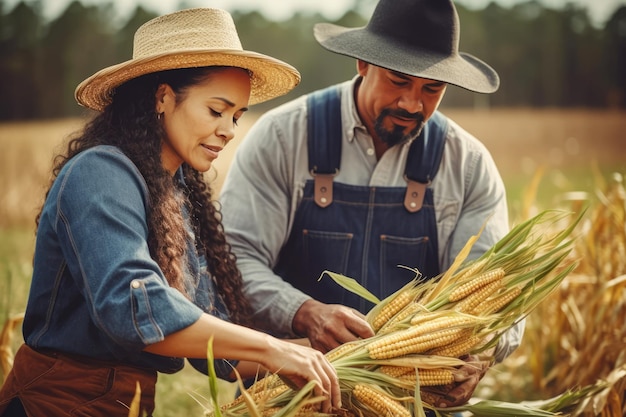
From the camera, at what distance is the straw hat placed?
106 inches

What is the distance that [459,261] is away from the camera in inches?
120

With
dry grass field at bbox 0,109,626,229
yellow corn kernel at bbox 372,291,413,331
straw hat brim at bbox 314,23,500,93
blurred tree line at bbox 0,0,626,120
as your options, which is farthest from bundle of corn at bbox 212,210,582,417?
blurred tree line at bbox 0,0,626,120

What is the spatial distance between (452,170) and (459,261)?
1.03 m

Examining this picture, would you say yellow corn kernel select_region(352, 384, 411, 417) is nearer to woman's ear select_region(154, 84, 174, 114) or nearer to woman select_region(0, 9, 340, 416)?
woman select_region(0, 9, 340, 416)

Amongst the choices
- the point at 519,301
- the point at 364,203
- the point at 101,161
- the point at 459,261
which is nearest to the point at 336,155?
the point at 364,203

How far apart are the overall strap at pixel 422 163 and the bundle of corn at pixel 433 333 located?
83 cm

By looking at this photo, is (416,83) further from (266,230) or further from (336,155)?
(266,230)

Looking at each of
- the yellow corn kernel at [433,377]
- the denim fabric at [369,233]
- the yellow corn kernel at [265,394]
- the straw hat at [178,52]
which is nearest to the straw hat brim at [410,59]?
the denim fabric at [369,233]

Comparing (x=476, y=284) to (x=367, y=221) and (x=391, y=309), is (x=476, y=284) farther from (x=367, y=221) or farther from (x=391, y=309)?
(x=367, y=221)

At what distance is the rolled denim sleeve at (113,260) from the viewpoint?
2225 mm

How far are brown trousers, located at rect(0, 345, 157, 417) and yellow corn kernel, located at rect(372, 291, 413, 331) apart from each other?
987mm

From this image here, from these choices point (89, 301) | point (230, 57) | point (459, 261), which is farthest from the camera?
point (459, 261)

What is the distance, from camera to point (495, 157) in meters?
22.1

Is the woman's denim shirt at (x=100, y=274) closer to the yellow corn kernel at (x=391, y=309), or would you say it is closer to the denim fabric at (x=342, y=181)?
the yellow corn kernel at (x=391, y=309)
